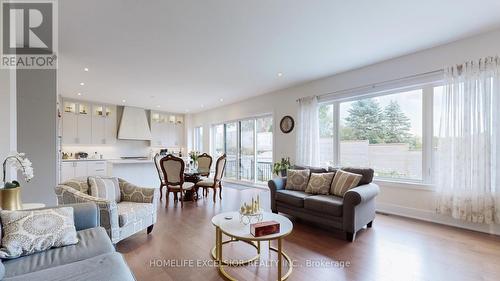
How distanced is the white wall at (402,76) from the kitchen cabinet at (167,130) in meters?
4.96

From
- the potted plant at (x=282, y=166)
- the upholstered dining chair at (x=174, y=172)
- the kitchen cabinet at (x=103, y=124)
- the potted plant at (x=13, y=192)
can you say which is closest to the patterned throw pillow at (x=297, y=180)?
the potted plant at (x=282, y=166)

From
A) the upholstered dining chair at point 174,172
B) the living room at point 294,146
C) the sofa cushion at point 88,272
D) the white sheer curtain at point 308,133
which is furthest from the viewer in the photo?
the white sheer curtain at point 308,133

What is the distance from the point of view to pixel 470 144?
10.4 ft

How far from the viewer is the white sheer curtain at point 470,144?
2.99m

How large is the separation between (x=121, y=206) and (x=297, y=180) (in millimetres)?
2649

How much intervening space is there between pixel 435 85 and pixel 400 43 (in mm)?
937

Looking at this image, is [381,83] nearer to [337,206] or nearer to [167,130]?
[337,206]

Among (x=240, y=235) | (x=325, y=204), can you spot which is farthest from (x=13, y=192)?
(x=325, y=204)

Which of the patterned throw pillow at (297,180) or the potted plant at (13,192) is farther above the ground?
the potted plant at (13,192)

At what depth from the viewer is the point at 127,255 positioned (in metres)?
2.48

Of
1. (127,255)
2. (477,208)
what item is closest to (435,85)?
(477,208)

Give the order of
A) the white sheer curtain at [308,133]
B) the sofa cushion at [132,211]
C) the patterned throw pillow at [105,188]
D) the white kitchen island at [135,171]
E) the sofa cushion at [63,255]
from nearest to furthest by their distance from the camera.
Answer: the sofa cushion at [63,255] → the sofa cushion at [132,211] → the patterned throw pillow at [105,188] → the white sheer curtain at [308,133] → the white kitchen island at [135,171]

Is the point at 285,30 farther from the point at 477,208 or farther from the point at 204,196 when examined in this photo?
the point at 204,196

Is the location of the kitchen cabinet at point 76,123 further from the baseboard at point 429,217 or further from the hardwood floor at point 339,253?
the baseboard at point 429,217
